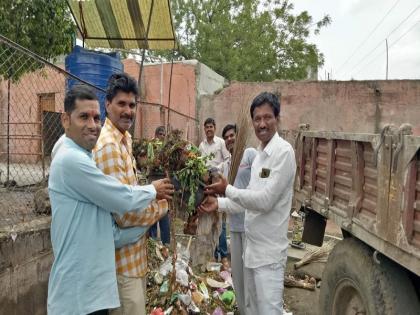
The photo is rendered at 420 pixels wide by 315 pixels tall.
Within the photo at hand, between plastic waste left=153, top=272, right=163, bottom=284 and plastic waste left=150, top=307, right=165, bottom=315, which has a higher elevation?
plastic waste left=153, top=272, right=163, bottom=284

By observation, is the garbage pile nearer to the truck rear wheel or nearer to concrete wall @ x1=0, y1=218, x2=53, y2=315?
concrete wall @ x1=0, y1=218, x2=53, y2=315

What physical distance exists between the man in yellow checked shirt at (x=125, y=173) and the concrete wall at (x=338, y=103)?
27.8 ft

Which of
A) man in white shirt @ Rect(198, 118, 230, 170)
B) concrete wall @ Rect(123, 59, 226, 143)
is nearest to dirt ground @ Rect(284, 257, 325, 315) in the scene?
man in white shirt @ Rect(198, 118, 230, 170)

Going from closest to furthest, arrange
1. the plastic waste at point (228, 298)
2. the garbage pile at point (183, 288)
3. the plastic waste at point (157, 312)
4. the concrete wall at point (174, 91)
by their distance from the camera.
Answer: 1. the plastic waste at point (157, 312)
2. the garbage pile at point (183, 288)
3. the plastic waste at point (228, 298)
4. the concrete wall at point (174, 91)

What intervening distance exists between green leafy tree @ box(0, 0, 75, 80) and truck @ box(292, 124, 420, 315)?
462 cm

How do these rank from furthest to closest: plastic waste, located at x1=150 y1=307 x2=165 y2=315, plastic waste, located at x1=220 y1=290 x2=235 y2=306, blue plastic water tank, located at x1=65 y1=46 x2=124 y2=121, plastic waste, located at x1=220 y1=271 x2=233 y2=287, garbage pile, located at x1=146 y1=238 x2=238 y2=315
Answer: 1. blue plastic water tank, located at x1=65 y1=46 x2=124 y2=121
2. plastic waste, located at x1=220 y1=271 x2=233 y2=287
3. plastic waste, located at x1=220 y1=290 x2=235 y2=306
4. garbage pile, located at x1=146 y1=238 x2=238 y2=315
5. plastic waste, located at x1=150 y1=307 x2=165 y2=315

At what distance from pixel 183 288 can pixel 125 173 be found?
202 cm

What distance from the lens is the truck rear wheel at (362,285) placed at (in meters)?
2.14

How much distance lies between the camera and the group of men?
5.91 ft

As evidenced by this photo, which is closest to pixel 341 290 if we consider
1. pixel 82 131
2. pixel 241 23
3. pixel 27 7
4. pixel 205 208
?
pixel 205 208

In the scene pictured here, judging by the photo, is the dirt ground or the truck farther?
the dirt ground

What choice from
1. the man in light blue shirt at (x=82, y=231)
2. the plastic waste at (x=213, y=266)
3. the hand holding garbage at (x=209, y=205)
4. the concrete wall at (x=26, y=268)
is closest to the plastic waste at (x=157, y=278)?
the plastic waste at (x=213, y=266)

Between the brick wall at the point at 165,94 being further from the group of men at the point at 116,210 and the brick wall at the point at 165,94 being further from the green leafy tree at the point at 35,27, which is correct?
the group of men at the point at 116,210

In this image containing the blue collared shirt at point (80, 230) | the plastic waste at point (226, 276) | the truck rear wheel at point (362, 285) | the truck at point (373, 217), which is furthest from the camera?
the plastic waste at point (226, 276)
